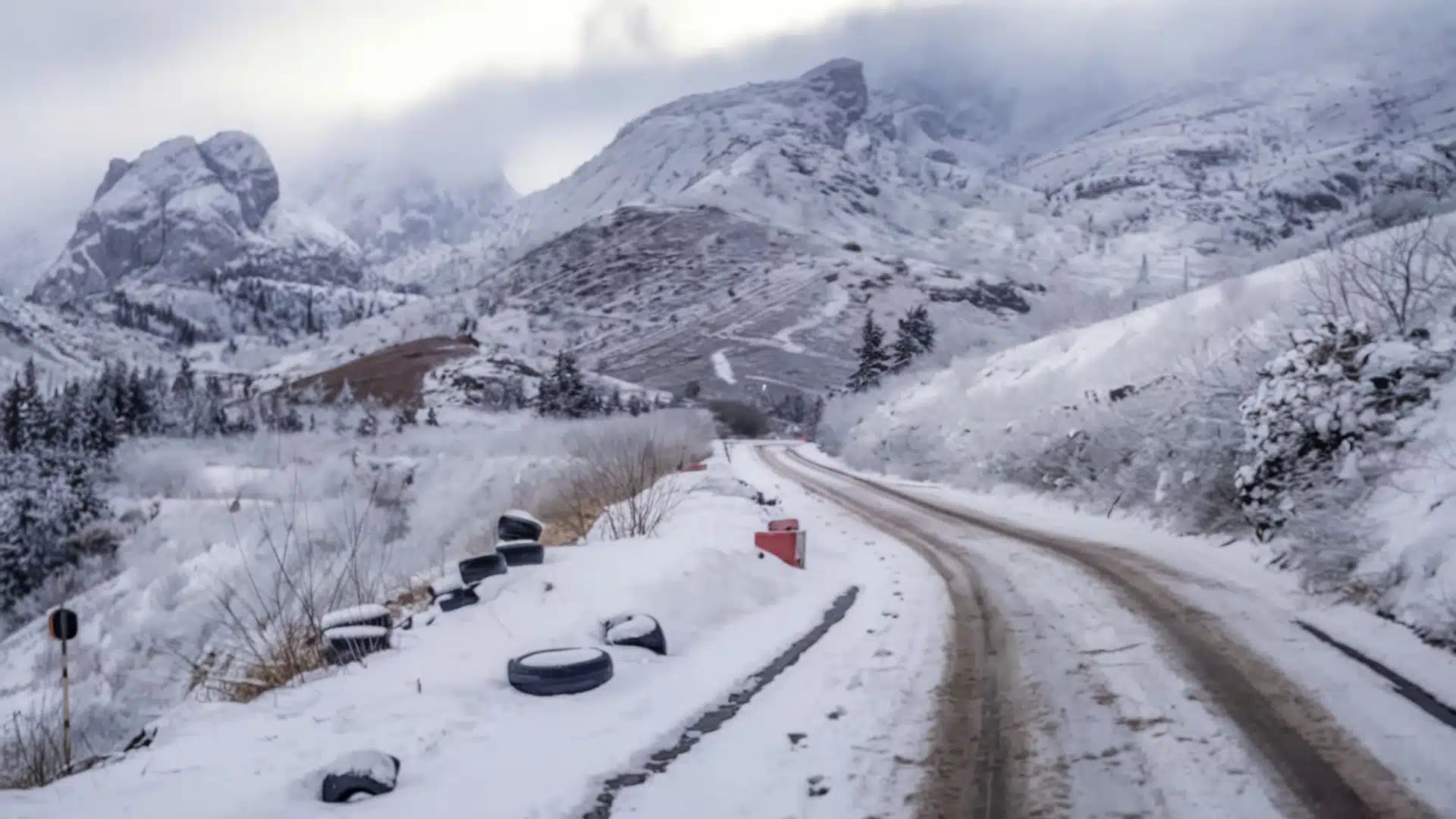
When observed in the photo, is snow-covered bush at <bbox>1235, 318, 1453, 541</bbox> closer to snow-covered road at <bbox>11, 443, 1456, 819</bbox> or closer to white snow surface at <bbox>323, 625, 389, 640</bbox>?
snow-covered road at <bbox>11, 443, 1456, 819</bbox>

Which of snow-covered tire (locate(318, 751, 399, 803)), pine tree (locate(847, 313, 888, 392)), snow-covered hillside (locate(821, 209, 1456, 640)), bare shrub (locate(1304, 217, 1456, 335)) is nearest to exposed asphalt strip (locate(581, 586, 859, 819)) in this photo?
snow-covered tire (locate(318, 751, 399, 803))

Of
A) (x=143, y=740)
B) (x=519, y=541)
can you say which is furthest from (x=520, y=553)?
(x=143, y=740)

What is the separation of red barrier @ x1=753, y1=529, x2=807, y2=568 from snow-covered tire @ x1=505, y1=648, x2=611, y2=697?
18.2 feet

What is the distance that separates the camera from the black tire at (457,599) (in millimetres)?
7449

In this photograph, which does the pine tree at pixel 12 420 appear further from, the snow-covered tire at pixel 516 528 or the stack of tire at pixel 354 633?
the stack of tire at pixel 354 633

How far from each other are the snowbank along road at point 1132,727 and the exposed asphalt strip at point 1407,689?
0.46 m

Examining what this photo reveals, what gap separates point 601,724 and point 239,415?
87.9 m

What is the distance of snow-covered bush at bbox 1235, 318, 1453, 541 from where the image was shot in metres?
8.15

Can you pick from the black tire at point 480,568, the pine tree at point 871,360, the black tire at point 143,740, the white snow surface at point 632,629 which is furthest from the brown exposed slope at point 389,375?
the black tire at point 143,740

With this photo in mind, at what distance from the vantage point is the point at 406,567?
50.0ft

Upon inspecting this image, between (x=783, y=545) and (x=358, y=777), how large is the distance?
7591 mm

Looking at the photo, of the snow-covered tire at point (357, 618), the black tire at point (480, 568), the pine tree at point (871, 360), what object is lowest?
the snow-covered tire at point (357, 618)

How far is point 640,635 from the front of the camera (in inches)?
255

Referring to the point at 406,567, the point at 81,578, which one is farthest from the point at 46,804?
the point at 81,578
